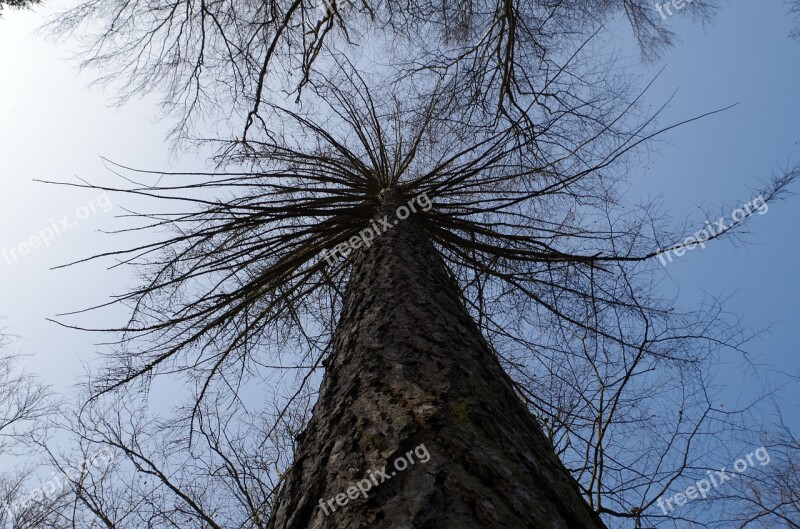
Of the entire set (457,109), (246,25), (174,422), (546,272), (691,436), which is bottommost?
(691,436)

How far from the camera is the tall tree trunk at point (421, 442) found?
94 cm

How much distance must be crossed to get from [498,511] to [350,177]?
3.42m

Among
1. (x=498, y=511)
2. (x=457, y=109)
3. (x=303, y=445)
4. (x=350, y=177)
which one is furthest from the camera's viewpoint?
(x=457, y=109)

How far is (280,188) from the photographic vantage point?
366cm

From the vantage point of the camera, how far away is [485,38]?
4.66 m

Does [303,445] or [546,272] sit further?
[546,272]

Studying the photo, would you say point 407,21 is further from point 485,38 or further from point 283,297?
point 283,297

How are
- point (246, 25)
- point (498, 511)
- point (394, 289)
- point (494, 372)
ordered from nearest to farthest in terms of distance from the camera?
point (498, 511) → point (494, 372) → point (394, 289) → point (246, 25)

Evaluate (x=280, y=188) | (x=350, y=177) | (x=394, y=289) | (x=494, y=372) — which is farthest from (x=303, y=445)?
(x=350, y=177)

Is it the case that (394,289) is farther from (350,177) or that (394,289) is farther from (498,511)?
(350,177)

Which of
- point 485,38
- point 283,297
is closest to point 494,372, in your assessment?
point 283,297

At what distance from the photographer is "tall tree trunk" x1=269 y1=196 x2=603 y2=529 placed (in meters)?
0.94

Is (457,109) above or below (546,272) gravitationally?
above

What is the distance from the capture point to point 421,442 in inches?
43.8
